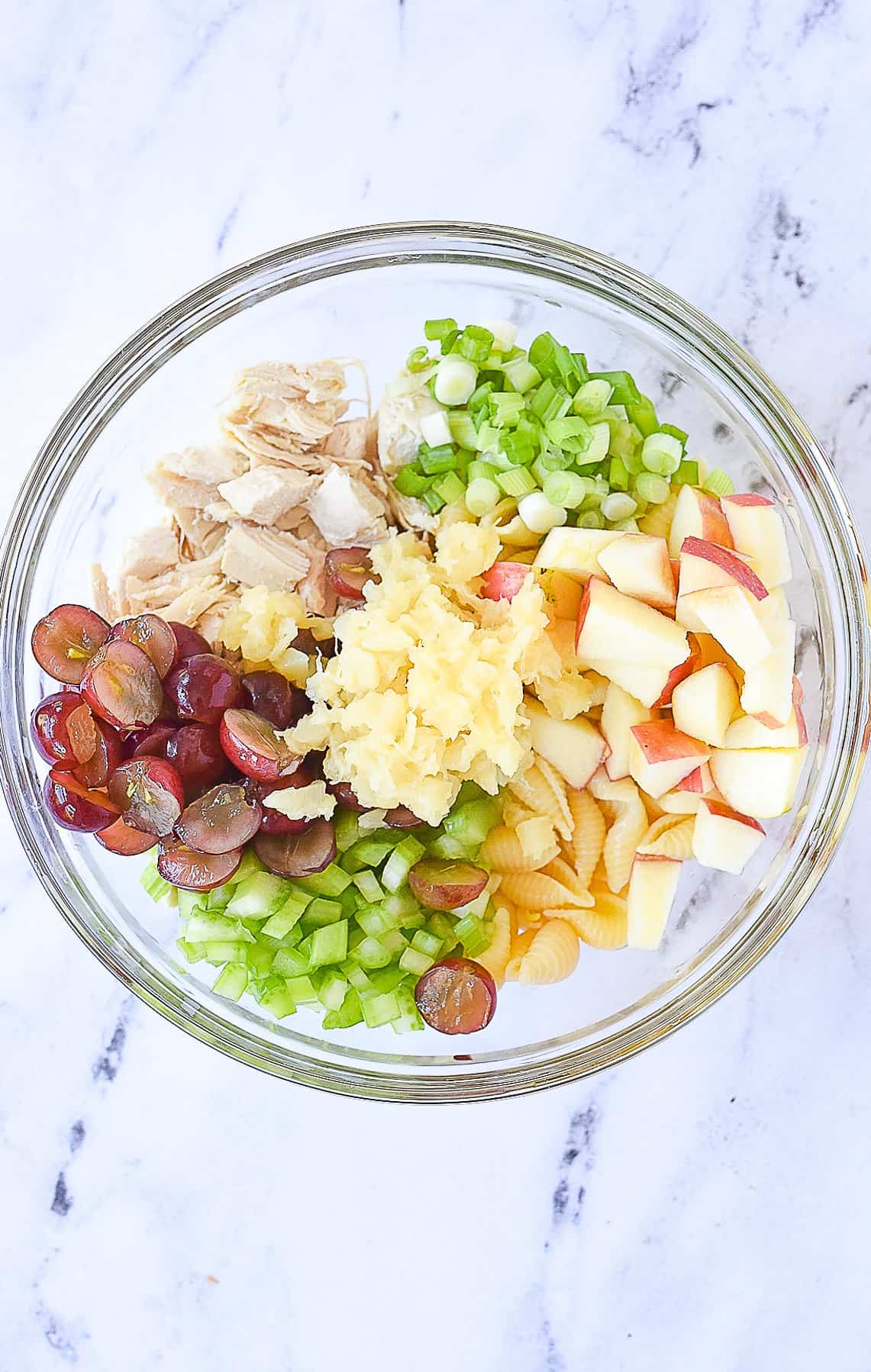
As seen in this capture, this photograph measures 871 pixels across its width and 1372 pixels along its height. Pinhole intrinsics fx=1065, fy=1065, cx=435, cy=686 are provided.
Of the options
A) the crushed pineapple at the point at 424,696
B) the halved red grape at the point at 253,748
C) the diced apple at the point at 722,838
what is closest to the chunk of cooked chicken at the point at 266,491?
the crushed pineapple at the point at 424,696

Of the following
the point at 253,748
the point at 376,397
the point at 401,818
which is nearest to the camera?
the point at 253,748

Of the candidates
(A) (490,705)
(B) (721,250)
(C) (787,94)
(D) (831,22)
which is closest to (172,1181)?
(A) (490,705)

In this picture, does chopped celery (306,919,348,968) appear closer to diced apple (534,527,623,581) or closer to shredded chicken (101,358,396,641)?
shredded chicken (101,358,396,641)

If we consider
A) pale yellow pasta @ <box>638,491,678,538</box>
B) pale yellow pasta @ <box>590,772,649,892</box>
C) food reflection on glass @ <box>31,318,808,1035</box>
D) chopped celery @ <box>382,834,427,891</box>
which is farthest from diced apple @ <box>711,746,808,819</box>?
chopped celery @ <box>382,834,427,891</box>

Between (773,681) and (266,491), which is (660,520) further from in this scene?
(266,491)

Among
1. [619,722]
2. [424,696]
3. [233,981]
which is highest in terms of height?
[619,722]

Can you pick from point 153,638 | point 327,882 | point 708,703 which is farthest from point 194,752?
point 708,703

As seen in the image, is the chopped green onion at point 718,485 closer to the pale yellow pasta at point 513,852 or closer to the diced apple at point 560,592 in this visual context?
the diced apple at point 560,592
